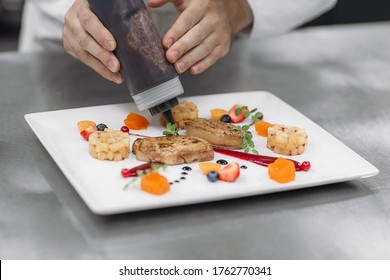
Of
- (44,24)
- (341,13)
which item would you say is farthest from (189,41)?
(341,13)

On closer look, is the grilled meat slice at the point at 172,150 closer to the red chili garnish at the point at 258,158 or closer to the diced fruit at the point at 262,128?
the red chili garnish at the point at 258,158

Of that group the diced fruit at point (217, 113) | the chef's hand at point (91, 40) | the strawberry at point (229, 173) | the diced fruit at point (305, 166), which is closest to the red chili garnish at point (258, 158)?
the diced fruit at point (305, 166)

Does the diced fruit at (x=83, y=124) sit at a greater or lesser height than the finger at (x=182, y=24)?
lesser

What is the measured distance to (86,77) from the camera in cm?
191

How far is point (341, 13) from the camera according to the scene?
126 inches

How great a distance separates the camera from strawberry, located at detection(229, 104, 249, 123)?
1.55 m

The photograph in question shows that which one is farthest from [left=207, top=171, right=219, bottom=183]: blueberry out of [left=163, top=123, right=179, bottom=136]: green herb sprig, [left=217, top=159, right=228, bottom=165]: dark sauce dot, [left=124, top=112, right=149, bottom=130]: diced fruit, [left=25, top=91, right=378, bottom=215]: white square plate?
[left=124, top=112, right=149, bottom=130]: diced fruit

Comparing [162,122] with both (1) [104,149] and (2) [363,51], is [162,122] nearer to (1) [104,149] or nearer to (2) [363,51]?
(1) [104,149]

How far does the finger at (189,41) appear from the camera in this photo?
142 centimetres

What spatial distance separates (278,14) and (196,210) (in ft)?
3.26

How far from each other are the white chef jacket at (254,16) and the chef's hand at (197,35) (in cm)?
26

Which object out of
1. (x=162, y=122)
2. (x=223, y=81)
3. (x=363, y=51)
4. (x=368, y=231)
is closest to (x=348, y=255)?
(x=368, y=231)

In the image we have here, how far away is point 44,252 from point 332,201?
0.55m

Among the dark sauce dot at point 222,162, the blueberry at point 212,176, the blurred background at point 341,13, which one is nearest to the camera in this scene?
the blueberry at point 212,176
